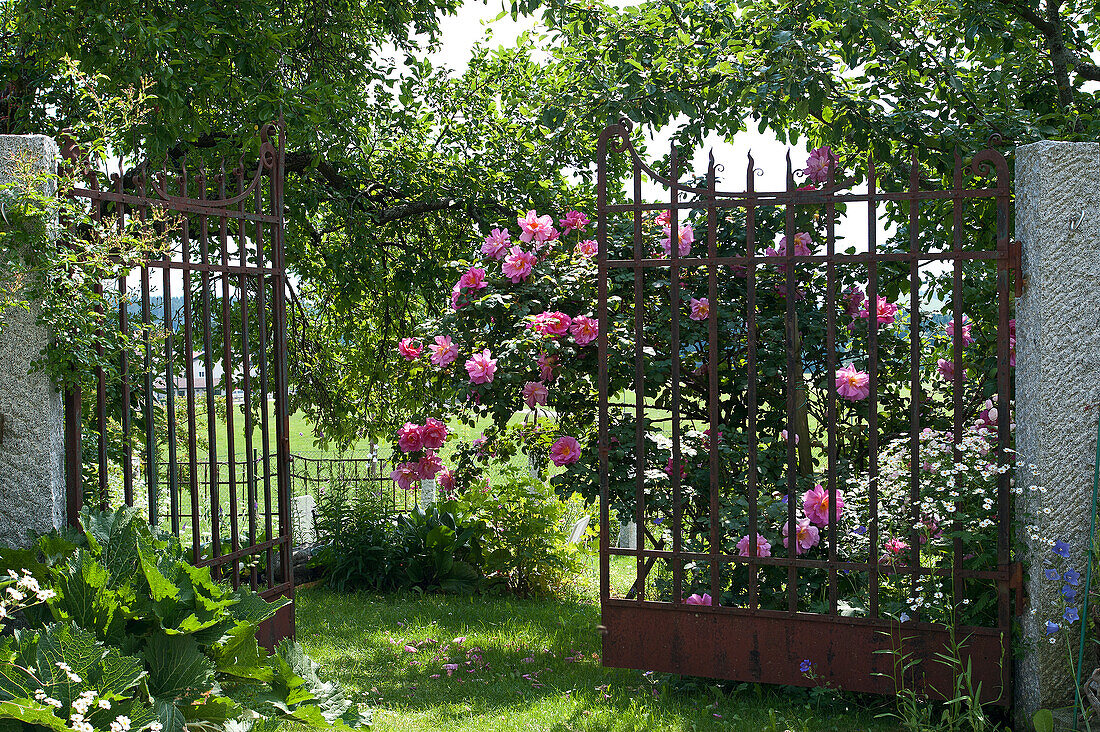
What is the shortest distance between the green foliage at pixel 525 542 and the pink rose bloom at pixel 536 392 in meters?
2.10

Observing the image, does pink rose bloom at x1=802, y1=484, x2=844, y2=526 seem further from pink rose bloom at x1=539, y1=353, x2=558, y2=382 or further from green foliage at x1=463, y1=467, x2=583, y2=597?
green foliage at x1=463, y1=467, x2=583, y2=597

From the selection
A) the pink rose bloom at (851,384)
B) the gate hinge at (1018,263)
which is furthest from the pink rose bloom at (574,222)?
the gate hinge at (1018,263)

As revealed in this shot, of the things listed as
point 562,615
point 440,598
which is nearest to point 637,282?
point 562,615

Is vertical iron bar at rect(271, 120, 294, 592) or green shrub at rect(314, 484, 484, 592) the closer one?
vertical iron bar at rect(271, 120, 294, 592)

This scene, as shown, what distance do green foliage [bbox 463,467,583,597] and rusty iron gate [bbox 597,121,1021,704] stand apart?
7.01 feet

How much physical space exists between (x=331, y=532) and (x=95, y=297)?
14.4 ft

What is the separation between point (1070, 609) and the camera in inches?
141

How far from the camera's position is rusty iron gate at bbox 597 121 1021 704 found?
12.7 ft

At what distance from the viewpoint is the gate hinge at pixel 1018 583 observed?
379cm

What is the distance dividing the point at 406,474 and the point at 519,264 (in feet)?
4.94

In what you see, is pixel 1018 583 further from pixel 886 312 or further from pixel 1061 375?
pixel 886 312

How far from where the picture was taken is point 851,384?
434 cm

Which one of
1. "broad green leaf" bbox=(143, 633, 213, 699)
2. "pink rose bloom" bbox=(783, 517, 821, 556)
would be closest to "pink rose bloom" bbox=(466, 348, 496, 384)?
"pink rose bloom" bbox=(783, 517, 821, 556)

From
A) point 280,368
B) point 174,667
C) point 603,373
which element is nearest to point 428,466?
point 280,368
